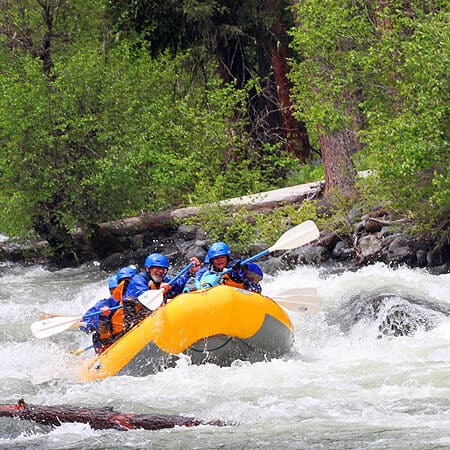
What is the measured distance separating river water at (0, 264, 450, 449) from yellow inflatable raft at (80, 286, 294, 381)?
0.42ft

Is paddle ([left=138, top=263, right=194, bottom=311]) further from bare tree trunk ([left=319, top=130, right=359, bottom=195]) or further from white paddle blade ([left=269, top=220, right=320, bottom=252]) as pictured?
bare tree trunk ([left=319, top=130, right=359, bottom=195])

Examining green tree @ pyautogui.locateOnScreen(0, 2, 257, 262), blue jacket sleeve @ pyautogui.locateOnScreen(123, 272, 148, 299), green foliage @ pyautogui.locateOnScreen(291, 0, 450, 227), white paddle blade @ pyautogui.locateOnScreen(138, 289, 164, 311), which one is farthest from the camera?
green tree @ pyautogui.locateOnScreen(0, 2, 257, 262)

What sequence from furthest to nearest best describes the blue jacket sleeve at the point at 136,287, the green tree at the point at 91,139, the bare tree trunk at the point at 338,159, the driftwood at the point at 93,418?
→ the green tree at the point at 91,139 < the bare tree trunk at the point at 338,159 < the blue jacket sleeve at the point at 136,287 < the driftwood at the point at 93,418

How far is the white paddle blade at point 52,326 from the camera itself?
9195 millimetres

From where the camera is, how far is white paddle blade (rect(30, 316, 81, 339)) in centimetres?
920

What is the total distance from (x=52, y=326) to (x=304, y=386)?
8.69 ft

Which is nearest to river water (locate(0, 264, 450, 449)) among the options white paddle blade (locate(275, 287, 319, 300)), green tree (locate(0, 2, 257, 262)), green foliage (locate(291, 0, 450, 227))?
white paddle blade (locate(275, 287, 319, 300))

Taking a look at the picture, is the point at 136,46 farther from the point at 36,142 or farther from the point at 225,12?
the point at 36,142

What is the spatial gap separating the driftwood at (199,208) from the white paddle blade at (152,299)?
24.7ft

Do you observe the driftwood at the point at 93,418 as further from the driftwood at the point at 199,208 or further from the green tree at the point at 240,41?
the green tree at the point at 240,41

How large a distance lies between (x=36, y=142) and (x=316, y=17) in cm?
569

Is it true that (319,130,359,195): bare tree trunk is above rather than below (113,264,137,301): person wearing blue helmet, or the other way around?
below

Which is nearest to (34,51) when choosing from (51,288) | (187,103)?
(187,103)

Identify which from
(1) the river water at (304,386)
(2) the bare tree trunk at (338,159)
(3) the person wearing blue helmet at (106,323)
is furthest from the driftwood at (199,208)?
(3) the person wearing blue helmet at (106,323)
